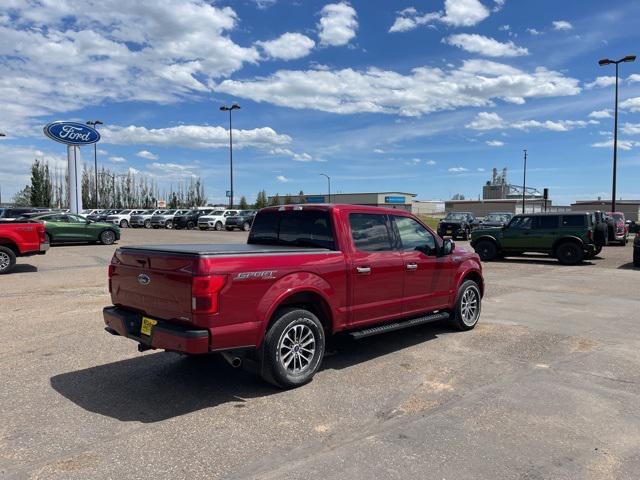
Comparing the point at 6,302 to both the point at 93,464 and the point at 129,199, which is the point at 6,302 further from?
the point at 129,199

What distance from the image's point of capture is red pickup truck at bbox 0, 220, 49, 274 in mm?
13148

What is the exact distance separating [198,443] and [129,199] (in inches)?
3449

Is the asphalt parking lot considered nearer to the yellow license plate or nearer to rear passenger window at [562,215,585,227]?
the yellow license plate

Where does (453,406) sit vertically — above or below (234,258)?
below

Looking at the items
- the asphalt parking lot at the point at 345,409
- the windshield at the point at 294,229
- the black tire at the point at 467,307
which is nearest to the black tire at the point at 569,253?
the asphalt parking lot at the point at 345,409

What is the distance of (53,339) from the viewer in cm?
659

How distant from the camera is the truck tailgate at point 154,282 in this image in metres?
4.23

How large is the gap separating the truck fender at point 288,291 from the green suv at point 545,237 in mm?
14457

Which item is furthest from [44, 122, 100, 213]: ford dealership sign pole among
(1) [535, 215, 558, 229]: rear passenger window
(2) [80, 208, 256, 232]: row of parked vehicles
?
(1) [535, 215, 558, 229]: rear passenger window

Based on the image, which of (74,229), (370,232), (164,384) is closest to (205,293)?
(164,384)

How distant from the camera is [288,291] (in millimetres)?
4652

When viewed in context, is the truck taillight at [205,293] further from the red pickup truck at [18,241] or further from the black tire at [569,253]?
the black tire at [569,253]

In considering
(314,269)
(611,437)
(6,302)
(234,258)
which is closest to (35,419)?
(234,258)

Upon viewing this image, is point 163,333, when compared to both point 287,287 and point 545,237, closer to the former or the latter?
point 287,287
